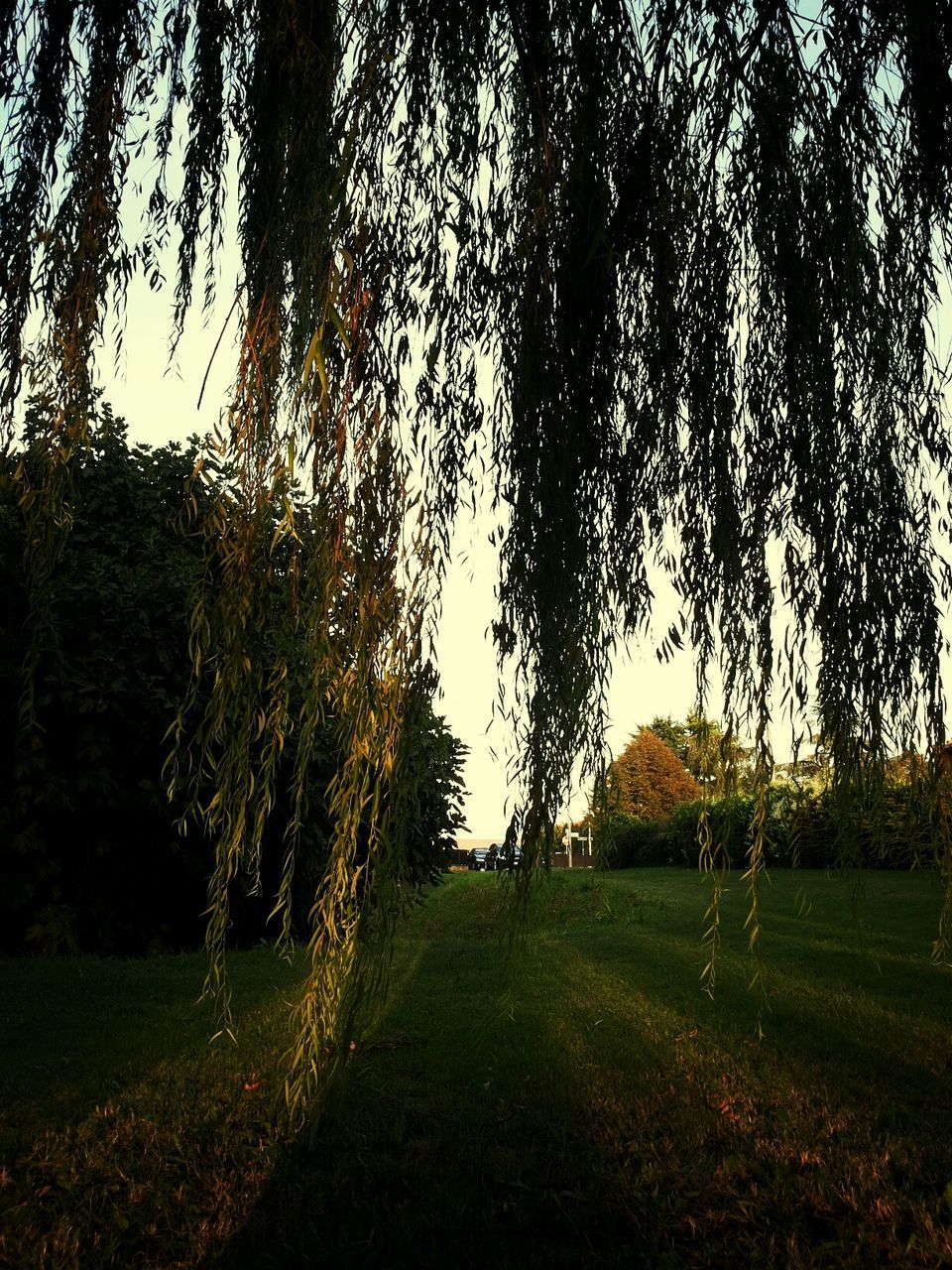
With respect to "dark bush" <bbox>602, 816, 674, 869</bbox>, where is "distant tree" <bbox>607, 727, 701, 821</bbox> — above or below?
above

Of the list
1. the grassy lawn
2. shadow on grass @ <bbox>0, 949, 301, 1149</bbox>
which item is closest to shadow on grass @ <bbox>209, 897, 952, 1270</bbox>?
the grassy lawn

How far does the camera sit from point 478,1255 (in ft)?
8.13

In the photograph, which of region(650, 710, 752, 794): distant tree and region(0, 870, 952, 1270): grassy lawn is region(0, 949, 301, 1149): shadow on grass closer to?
region(0, 870, 952, 1270): grassy lawn

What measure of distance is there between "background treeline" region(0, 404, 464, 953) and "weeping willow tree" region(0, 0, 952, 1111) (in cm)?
430

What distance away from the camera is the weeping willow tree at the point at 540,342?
1.88m

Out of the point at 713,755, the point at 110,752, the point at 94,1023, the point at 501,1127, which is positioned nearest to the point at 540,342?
the point at 713,755

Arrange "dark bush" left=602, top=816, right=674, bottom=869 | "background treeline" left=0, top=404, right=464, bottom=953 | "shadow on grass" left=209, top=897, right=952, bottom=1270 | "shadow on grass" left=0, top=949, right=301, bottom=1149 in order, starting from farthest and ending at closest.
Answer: "dark bush" left=602, top=816, right=674, bottom=869, "background treeline" left=0, top=404, right=464, bottom=953, "shadow on grass" left=0, top=949, right=301, bottom=1149, "shadow on grass" left=209, top=897, right=952, bottom=1270

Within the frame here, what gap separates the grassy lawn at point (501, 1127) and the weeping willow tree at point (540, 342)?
0.54m

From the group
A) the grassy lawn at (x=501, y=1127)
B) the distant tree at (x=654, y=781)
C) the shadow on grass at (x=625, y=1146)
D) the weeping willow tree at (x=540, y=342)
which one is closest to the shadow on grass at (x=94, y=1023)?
the grassy lawn at (x=501, y=1127)

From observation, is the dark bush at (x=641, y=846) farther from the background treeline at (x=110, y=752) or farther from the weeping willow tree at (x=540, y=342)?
the weeping willow tree at (x=540, y=342)

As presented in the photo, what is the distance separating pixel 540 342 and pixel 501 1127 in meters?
2.87

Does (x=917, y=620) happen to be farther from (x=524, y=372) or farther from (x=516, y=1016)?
(x=516, y=1016)

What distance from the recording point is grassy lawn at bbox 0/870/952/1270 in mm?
2572

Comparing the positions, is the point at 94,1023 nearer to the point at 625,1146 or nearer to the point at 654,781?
the point at 625,1146
